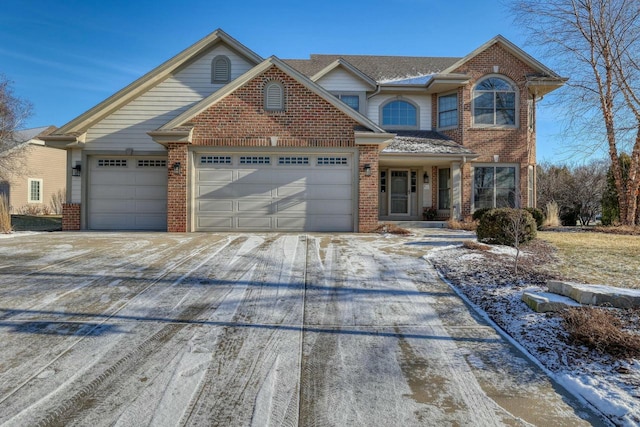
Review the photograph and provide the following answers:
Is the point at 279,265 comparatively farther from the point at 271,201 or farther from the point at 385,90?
the point at 385,90

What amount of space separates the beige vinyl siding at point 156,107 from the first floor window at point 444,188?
344 inches

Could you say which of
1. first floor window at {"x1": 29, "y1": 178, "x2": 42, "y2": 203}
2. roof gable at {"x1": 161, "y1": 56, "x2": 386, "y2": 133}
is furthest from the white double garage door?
first floor window at {"x1": 29, "y1": 178, "x2": 42, "y2": 203}

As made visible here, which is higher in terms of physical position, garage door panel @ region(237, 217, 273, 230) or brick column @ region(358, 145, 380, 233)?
brick column @ region(358, 145, 380, 233)

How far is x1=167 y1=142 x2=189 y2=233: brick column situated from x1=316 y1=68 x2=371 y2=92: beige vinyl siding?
739 centimetres

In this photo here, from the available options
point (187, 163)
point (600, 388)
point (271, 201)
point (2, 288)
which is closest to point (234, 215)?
point (271, 201)

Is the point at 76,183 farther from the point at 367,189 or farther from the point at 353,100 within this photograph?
the point at 353,100

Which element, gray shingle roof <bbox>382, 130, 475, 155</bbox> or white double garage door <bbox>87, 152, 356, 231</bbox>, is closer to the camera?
white double garage door <bbox>87, 152, 356, 231</bbox>

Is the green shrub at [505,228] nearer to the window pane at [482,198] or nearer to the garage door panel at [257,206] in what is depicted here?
the garage door panel at [257,206]

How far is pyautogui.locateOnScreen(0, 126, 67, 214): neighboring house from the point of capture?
23.7 m

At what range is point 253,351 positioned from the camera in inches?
148

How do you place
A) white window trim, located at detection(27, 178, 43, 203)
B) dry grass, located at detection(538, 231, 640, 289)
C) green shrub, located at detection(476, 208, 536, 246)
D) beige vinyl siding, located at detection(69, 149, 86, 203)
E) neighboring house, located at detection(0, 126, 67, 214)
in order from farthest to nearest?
white window trim, located at detection(27, 178, 43, 203) < neighboring house, located at detection(0, 126, 67, 214) < beige vinyl siding, located at detection(69, 149, 86, 203) < green shrub, located at detection(476, 208, 536, 246) < dry grass, located at detection(538, 231, 640, 289)

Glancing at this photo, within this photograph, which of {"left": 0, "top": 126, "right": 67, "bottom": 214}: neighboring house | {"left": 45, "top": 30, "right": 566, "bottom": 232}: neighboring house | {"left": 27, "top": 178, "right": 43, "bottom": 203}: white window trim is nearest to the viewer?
{"left": 45, "top": 30, "right": 566, "bottom": 232}: neighboring house

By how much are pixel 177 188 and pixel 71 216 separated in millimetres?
3989

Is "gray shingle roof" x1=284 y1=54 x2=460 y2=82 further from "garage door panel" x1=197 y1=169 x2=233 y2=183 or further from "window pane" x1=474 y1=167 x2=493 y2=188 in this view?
"garage door panel" x1=197 y1=169 x2=233 y2=183
